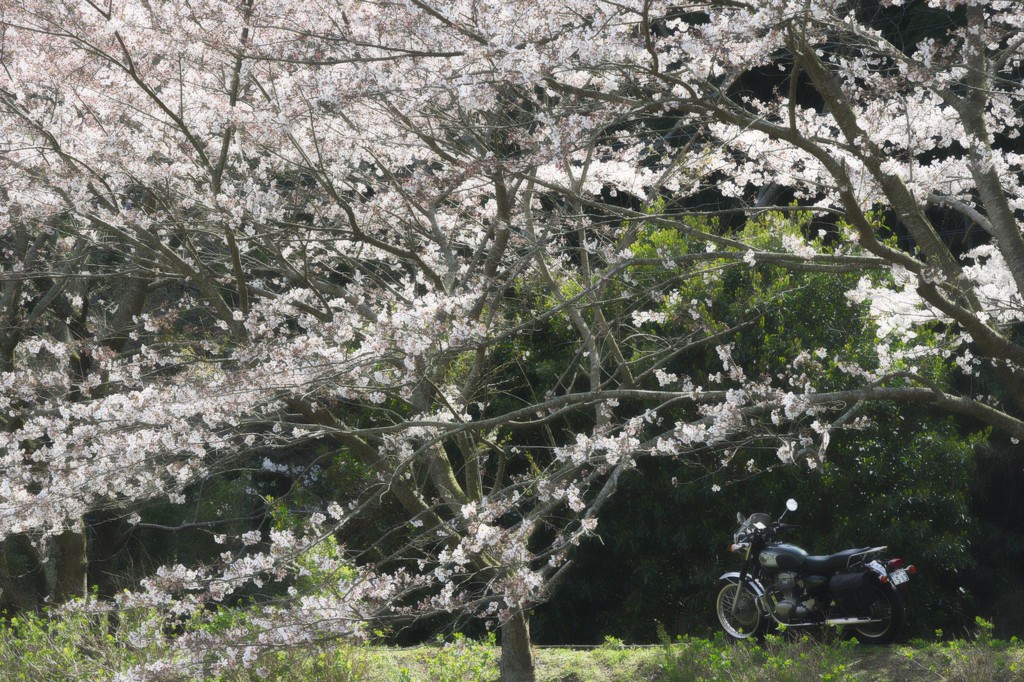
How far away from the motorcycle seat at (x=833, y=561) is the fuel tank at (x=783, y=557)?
0.19 feet

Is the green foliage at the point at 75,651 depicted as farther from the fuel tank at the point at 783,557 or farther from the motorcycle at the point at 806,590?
the fuel tank at the point at 783,557

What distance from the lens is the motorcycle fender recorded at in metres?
6.14

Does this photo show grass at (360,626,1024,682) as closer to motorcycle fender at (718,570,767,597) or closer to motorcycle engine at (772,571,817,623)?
motorcycle engine at (772,571,817,623)

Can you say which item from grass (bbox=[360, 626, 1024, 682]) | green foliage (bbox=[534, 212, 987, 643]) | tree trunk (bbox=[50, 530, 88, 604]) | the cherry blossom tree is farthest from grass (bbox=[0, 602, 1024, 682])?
tree trunk (bbox=[50, 530, 88, 604])

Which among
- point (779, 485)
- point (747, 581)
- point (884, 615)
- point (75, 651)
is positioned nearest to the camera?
point (884, 615)

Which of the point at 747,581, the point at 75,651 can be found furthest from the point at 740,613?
the point at 75,651

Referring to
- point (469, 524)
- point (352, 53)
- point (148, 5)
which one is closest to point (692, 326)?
point (469, 524)

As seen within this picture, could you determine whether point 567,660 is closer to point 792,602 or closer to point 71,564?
point 792,602

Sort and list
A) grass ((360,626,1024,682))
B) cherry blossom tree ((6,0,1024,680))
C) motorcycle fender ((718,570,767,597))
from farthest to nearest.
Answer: motorcycle fender ((718,570,767,597)) < grass ((360,626,1024,682)) < cherry blossom tree ((6,0,1024,680))

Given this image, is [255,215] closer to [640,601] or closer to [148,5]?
[148,5]

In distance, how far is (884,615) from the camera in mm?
5789

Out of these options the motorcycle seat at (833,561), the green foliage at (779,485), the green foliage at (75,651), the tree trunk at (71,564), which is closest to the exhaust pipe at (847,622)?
the motorcycle seat at (833,561)

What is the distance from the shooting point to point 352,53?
4.43 m

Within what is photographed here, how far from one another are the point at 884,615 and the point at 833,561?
419 millimetres
